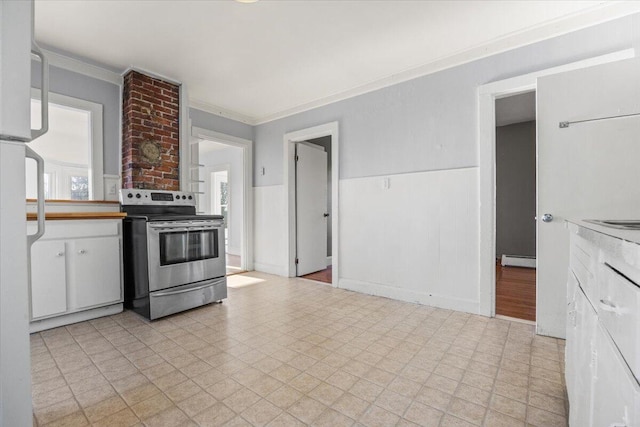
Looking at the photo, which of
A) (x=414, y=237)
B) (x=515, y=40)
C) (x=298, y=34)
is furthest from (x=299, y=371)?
(x=515, y=40)

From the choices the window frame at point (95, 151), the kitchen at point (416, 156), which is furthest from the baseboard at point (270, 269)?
the window frame at point (95, 151)

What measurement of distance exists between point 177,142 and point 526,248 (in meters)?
5.77

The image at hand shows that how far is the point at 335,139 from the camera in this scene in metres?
3.76

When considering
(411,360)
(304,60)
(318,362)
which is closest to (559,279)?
(411,360)

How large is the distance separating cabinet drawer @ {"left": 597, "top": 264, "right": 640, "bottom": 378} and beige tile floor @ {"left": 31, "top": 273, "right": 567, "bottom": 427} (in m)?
1.02

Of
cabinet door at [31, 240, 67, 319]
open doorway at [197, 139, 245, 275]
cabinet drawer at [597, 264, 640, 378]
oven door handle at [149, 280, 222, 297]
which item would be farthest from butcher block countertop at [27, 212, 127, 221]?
open doorway at [197, 139, 245, 275]

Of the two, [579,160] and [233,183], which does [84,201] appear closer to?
[233,183]

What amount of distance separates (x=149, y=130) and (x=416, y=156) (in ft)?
9.54

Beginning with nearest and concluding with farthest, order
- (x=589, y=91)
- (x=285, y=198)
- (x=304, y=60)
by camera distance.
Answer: (x=589, y=91), (x=304, y=60), (x=285, y=198)

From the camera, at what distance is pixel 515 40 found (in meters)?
2.52

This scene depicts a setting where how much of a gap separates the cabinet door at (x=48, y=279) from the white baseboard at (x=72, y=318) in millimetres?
86

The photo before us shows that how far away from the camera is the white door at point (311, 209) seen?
445 cm

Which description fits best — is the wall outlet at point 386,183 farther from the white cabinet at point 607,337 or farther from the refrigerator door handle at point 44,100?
the refrigerator door handle at point 44,100

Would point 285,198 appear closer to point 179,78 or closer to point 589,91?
point 179,78
